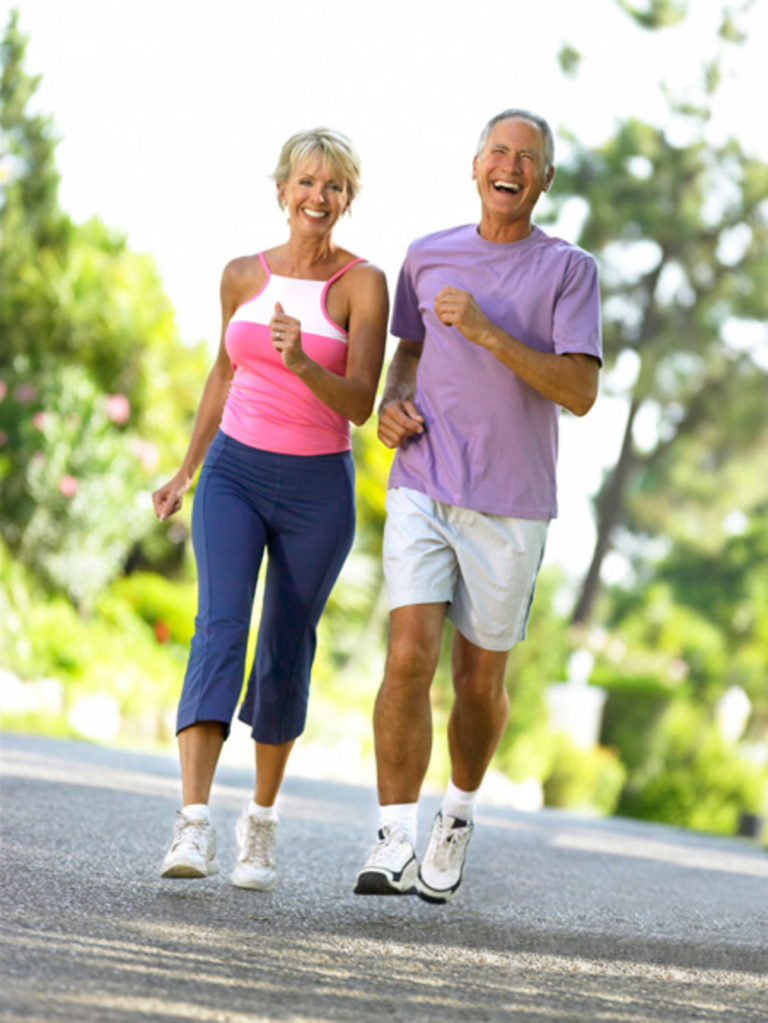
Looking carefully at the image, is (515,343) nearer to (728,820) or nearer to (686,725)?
(728,820)

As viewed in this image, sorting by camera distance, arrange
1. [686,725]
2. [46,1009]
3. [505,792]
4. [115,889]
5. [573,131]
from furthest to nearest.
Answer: [573,131] → [686,725] → [505,792] → [115,889] → [46,1009]

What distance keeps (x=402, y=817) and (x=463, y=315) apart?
4.47 feet

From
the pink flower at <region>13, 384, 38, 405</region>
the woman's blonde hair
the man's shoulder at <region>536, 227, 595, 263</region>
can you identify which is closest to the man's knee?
the man's shoulder at <region>536, 227, 595, 263</region>

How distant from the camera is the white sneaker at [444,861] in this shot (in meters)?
4.71

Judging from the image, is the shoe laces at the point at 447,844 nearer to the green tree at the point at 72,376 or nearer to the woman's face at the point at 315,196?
the woman's face at the point at 315,196

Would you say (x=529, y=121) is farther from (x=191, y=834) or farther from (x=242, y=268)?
(x=191, y=834)

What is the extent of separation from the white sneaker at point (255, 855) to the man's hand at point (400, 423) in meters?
1.14

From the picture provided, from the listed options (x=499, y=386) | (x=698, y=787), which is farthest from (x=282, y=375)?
(x=698, y=787)

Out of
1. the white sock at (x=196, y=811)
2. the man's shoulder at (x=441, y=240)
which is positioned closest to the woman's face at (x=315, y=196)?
the man's shoulder at (x=441, y=240)

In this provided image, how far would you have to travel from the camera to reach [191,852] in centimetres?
427

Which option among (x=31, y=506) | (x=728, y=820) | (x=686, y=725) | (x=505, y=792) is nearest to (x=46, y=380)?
(x=31, y=506)

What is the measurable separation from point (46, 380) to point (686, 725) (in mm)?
12056

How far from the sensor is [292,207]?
4.75m

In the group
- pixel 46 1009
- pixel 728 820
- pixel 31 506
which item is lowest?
pixel 728 820
